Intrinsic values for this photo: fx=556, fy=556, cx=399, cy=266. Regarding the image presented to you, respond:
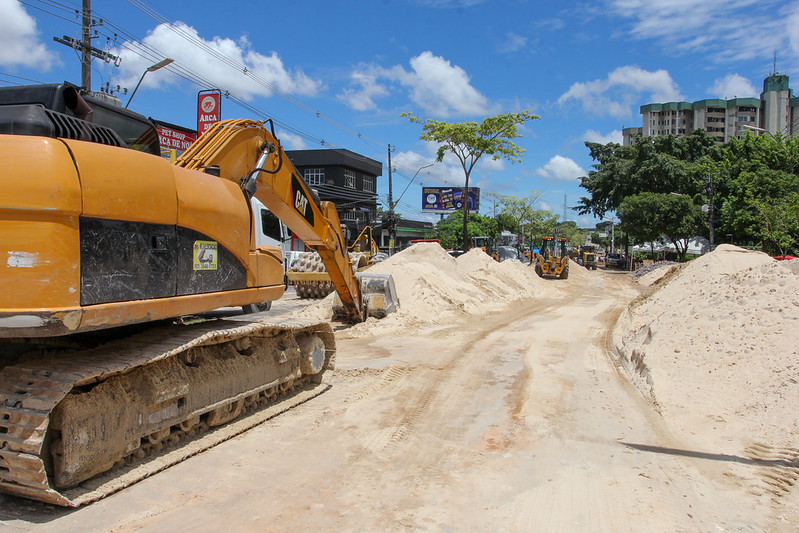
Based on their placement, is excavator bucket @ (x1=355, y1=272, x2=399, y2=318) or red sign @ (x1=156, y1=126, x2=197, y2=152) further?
red sign @ (x1=156, y1=126, x2=197, y2=152)

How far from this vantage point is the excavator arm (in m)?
5.48

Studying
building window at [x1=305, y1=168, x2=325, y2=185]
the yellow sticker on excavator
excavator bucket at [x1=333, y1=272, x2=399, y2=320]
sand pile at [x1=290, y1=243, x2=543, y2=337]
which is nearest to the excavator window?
sand pile at [x1=290, y1=243, x2=543, y2=337]

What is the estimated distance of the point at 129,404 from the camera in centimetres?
417

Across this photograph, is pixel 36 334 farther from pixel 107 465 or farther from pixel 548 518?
pixel 548 518

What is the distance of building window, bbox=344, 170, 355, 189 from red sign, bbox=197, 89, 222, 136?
2716cm

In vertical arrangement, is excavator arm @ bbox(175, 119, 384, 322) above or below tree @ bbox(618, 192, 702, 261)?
below

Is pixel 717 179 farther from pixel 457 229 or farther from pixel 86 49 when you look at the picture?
pixel 86 49

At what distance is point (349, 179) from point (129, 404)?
146ft

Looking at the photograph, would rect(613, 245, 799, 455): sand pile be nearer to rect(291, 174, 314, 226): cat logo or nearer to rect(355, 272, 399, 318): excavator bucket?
rect(355, 272, 399, 318): excavator bucket

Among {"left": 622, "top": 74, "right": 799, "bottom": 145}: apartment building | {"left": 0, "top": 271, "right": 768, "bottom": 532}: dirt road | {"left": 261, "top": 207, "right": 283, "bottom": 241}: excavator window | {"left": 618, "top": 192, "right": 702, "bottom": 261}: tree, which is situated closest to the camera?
{"left": 0, "top": 271, "right": 768, "bottom": 532}: dirt road

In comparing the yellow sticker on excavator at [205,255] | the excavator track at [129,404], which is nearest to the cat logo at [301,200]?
the excavator track at [129,404]

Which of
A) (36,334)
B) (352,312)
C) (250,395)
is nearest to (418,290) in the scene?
(352,312)

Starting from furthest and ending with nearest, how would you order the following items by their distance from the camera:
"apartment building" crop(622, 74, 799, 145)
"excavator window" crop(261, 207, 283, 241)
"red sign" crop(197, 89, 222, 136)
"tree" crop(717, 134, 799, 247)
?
"apartment building" crop(622, 74, 799, 145) → "tree" crop(717, 134, 799, 247) → "red sign" crop(197, 89, 222, 136) → "excavator window" crop(261, 207, 283, 241)

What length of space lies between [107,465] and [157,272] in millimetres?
1446
